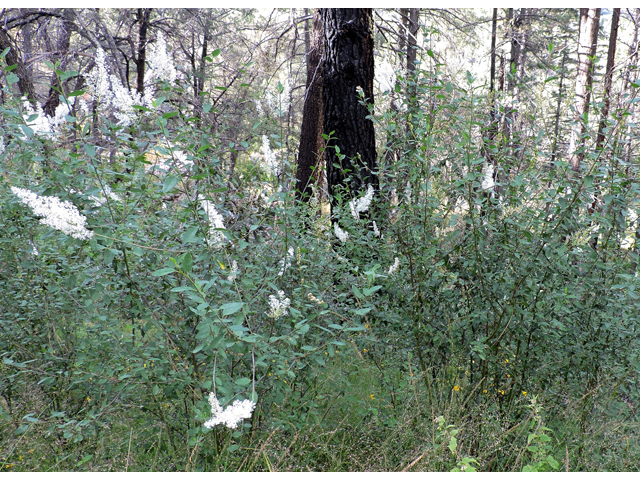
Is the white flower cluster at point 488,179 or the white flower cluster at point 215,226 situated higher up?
the white flower cluster at point 488,179

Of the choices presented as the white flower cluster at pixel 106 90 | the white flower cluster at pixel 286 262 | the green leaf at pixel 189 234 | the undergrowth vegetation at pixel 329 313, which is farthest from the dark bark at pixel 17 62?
the green leaf at pixel 189 234

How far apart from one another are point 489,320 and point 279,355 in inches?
54.7

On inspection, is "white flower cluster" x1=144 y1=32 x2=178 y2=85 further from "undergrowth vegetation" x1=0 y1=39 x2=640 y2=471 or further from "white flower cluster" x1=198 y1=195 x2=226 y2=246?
"white flower cluster" x1=198 y1=195 x2=226 y2=246

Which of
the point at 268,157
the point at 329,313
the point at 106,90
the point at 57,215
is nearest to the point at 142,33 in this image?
the point at 106,90

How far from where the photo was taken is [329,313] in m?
2.64

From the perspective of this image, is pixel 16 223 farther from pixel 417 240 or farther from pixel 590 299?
pixel 590 299

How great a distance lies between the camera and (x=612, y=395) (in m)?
2.87

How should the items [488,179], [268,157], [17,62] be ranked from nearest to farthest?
[268,157] → [488,179] → [17,62]

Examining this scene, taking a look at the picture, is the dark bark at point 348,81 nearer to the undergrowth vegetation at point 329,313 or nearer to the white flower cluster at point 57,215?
the undergrowth vegetation at point 329,313

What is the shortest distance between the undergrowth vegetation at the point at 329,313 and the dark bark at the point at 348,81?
1556mm

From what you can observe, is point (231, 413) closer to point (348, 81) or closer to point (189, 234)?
point (189, 234)

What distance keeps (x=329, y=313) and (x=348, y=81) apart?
2871 millimetres

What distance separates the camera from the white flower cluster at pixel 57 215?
170 centimetres

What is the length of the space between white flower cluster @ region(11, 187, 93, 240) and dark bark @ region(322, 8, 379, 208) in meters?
3.10
